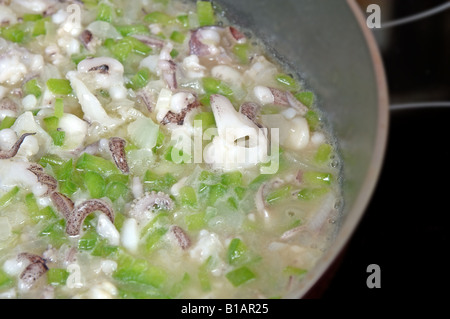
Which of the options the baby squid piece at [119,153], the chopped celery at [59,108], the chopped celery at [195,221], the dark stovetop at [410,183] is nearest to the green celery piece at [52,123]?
the chopped celery at [59,108]

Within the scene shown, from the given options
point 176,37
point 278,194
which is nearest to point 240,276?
point 278,194

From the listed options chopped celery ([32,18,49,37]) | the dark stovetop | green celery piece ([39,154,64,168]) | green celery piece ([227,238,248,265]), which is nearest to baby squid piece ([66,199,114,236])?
green celery piece ([39,154,64,168])

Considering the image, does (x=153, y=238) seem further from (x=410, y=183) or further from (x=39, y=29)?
(x=39, y=29)

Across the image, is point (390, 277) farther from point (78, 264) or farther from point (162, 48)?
point (162, 48)

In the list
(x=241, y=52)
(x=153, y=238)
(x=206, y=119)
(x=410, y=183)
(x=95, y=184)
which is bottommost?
(x=410, y=183)

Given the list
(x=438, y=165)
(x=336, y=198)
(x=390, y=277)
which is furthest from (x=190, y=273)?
(x=438, y=165)
